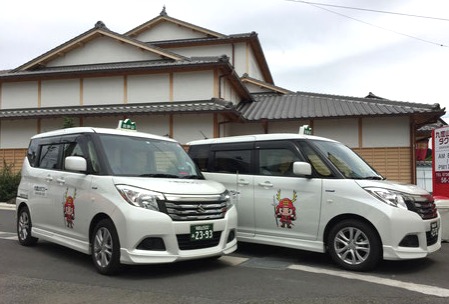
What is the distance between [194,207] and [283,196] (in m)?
1.70

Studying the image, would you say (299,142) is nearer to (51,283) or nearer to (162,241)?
(162,241)

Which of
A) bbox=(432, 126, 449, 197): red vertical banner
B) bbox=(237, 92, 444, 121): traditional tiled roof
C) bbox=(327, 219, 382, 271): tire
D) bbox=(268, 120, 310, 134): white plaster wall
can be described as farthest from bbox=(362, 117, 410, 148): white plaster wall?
bbox=(327, 219, 382, 271): tire

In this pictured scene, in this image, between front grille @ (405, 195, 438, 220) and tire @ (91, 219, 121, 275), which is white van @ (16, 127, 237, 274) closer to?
tire @ (91, 219, 121, 275)

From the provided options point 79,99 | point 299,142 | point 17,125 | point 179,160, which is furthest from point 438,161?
point 17,125

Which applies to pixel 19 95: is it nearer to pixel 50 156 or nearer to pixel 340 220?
pixel 50 156

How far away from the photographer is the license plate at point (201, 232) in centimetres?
544

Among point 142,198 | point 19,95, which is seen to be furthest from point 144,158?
point 19,95

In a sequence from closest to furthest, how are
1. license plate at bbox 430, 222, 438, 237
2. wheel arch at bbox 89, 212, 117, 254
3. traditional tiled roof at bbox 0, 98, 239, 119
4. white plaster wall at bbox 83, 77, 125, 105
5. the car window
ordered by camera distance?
wheel arch at bbox 89, 212, 117, 254 < license plate at bbox 430, 222, 438, 237 < the car window < traditional tiled roof at bbox 0, 98, 239, 119 < white plaster wall at bbox 83, 77, 125, 105

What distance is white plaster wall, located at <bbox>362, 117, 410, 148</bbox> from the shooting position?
639 inches

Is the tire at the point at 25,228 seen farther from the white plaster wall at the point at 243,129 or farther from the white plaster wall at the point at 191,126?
the white plaster wall at the point at 243,129

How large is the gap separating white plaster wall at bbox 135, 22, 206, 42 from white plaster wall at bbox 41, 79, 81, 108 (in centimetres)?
710

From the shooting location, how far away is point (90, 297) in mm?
4633

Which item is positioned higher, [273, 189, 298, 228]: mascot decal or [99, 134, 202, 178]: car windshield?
[99, 134, 202, 178]: car windshield

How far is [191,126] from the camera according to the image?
655 inches
